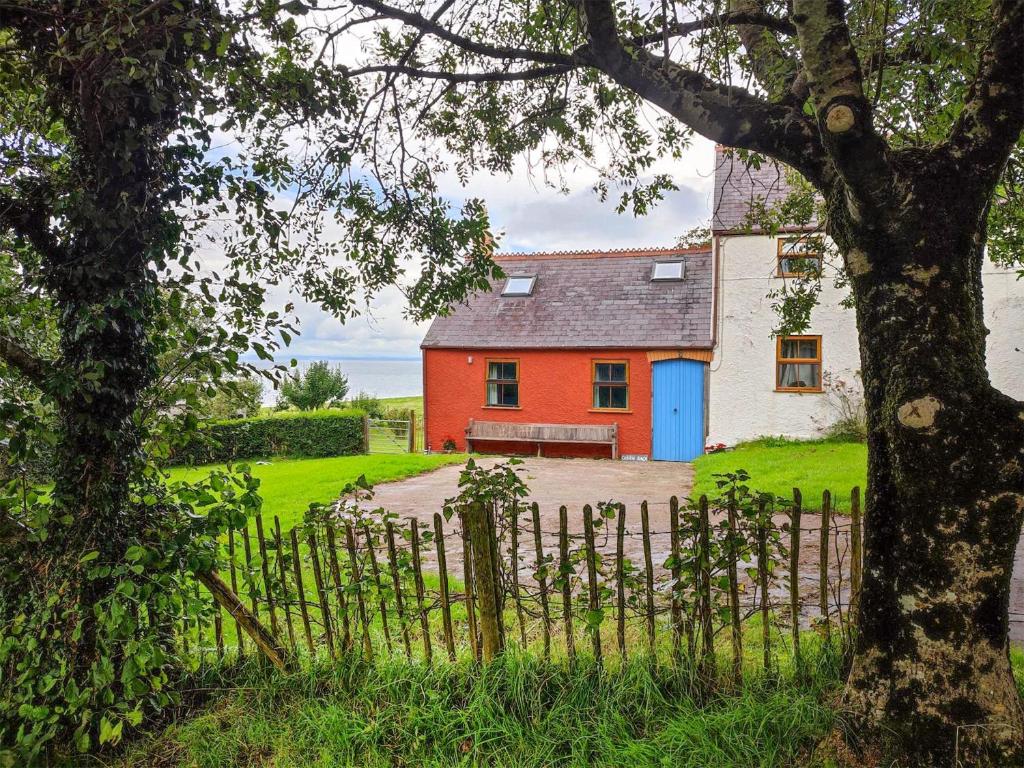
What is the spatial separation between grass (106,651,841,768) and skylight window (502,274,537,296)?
16.7 metres

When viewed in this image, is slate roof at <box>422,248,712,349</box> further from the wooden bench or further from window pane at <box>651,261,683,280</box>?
the wooden bench

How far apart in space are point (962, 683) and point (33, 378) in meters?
4.47

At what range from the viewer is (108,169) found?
3.12 m

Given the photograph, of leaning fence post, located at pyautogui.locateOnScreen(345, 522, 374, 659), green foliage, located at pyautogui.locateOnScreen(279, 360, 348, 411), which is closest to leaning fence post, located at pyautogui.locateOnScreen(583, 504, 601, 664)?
leaning fence post, located at pyautogui.locateOnScreen(345, 522, 374, 659)

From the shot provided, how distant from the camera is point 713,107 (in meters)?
3.17

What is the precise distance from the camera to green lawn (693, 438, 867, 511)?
9.22m

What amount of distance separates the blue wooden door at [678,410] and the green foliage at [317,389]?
42.5 feet

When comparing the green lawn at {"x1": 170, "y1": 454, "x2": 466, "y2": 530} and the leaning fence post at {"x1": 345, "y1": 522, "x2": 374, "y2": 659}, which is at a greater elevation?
the leaning fence post at {"x1": 345, "y1": 522, "x2": 374, "y2": 659}

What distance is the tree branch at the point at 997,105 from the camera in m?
2.64

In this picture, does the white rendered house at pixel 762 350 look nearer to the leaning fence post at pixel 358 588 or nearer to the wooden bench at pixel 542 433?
the wooden bench at pixel 542 433

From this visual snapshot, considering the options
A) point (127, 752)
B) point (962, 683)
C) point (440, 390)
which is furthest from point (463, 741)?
point (440, 390)

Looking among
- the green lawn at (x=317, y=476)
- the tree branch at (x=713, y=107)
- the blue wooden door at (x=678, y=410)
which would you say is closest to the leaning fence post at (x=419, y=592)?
the tree branch at (x=713, y=107)

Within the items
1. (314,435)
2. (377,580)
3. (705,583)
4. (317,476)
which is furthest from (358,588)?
(314,435)

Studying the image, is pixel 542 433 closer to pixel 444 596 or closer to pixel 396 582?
pixel 396 582
